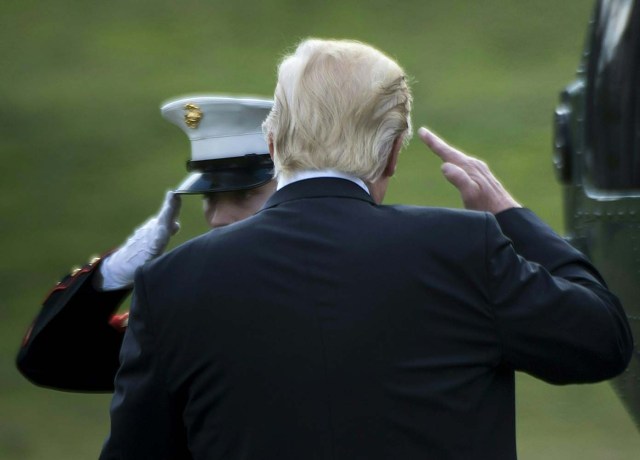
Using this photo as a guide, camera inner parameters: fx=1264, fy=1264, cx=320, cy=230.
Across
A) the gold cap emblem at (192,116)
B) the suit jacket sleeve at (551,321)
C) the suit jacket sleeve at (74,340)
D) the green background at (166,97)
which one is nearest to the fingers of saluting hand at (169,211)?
the suit jacket sleeve at (74,340)

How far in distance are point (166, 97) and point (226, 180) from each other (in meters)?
8.06

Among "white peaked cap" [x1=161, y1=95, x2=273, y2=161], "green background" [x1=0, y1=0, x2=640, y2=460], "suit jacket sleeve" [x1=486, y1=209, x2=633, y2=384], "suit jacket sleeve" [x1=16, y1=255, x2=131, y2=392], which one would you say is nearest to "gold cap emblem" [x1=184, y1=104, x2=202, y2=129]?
"white peaked cap" [x1=161, y1=95, x2=273, y2=161]

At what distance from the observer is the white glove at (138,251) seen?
2.61m

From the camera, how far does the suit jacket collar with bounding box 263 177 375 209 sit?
6.08 ft

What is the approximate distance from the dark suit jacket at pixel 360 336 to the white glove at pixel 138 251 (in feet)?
2.52

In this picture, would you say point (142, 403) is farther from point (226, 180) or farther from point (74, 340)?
point (226, 180)

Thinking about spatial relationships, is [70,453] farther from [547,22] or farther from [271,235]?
[547,22]

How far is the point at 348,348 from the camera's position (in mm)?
1761

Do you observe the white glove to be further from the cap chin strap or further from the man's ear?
the man's ear

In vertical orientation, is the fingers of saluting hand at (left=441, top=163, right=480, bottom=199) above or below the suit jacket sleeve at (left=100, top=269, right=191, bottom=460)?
above

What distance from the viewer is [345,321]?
69.6 inches

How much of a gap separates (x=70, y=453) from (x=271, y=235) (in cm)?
500

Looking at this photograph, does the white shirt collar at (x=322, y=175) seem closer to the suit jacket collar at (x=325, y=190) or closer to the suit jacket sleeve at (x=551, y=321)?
the suit jacket collar at (x=325, y=190)

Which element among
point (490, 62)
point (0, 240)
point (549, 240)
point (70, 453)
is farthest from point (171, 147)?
point (549, 240)
